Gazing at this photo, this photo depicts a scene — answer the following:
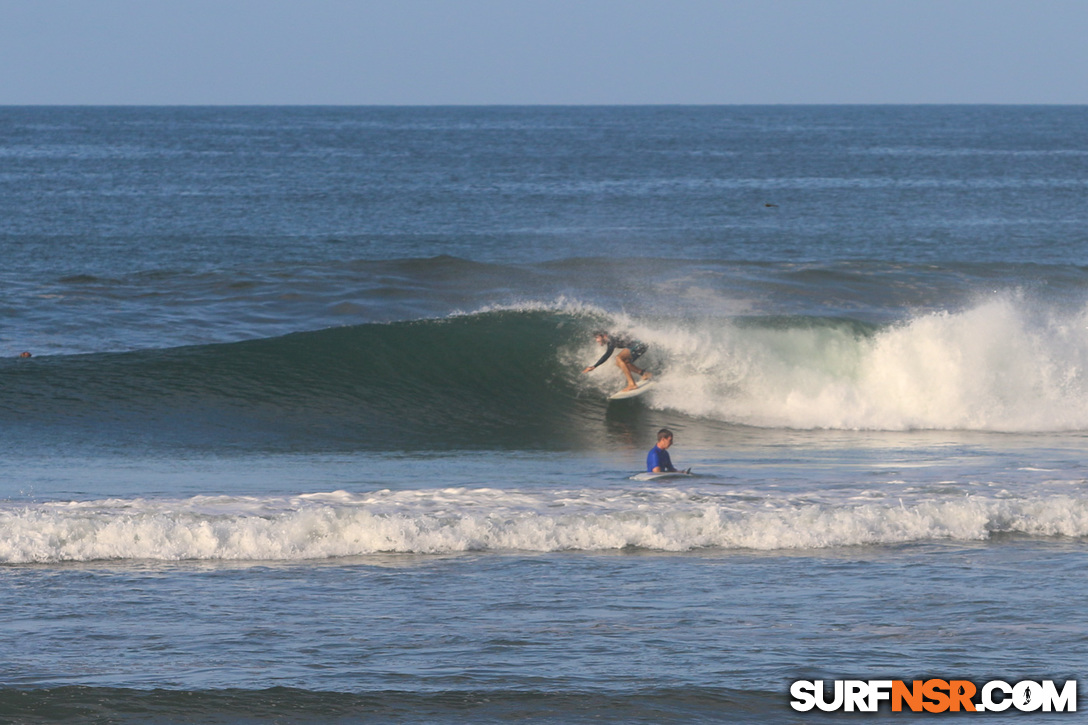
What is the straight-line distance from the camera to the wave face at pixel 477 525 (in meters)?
10.1

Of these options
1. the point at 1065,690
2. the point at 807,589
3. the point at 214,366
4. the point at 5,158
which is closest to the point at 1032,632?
the point at 1065,690

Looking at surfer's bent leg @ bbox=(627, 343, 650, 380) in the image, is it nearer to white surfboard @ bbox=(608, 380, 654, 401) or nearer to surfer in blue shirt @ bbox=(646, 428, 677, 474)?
white surfboard @ bbox=(608, 380, 654, 401)

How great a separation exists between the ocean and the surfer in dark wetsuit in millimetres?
341

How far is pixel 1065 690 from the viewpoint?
6.82 metres

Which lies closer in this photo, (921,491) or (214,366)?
(921,491)

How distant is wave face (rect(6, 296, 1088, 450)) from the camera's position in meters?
16.8

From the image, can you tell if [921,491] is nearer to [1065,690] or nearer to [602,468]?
[602,468]

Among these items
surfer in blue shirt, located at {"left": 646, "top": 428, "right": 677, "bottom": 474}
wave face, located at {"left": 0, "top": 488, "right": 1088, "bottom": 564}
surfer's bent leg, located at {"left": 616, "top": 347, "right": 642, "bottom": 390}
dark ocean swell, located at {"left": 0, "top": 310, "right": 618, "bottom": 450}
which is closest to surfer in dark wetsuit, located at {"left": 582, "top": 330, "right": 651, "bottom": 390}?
surfer's bent leg, located at {"left": 616, "top": 347, "right": 642, "bottom": 390}

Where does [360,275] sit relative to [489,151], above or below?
below

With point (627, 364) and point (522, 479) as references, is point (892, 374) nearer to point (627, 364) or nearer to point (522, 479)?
point (627, 364)

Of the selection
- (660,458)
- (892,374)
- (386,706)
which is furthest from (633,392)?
(386,706)

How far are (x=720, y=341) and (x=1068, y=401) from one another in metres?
5.49

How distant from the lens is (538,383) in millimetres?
19625

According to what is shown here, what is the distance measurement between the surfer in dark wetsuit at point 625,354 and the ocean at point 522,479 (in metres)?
0.34
